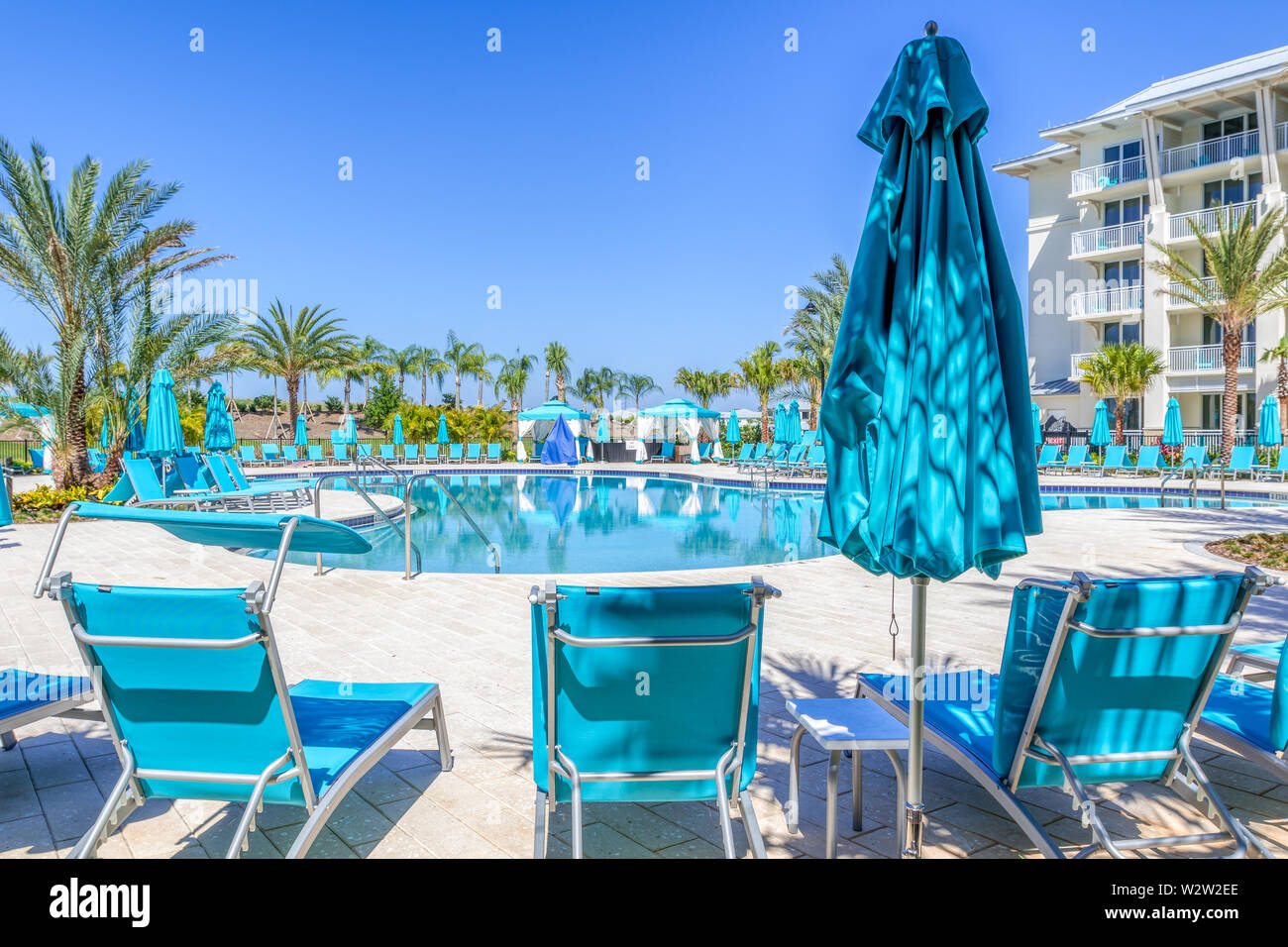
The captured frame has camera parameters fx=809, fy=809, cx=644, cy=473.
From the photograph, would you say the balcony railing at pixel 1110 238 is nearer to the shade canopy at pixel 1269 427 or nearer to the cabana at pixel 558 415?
the shade canopy at pixel 1269 427

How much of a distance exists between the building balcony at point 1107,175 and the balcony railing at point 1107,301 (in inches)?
141

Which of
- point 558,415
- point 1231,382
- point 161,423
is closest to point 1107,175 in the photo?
point 1231,382

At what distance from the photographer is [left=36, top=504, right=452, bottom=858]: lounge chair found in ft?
6.50

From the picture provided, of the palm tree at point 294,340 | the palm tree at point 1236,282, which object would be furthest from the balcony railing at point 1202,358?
the palm tree at point 294,340

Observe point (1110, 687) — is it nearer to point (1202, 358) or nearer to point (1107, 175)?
point (1202, 358)

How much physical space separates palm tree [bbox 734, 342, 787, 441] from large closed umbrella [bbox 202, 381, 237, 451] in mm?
24555

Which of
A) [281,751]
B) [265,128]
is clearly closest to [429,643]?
[281,751]

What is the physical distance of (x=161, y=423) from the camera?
472 inches

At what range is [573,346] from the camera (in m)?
52.8

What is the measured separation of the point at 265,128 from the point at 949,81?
16262 millimetres

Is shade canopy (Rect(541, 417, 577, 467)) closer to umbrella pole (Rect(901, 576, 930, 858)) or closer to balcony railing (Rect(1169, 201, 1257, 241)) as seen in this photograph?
balcony railing (Rect(1169, 201, 1257, 241))

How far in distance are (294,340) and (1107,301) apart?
Answer: 2999cm

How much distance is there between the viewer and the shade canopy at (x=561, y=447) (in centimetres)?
2825
